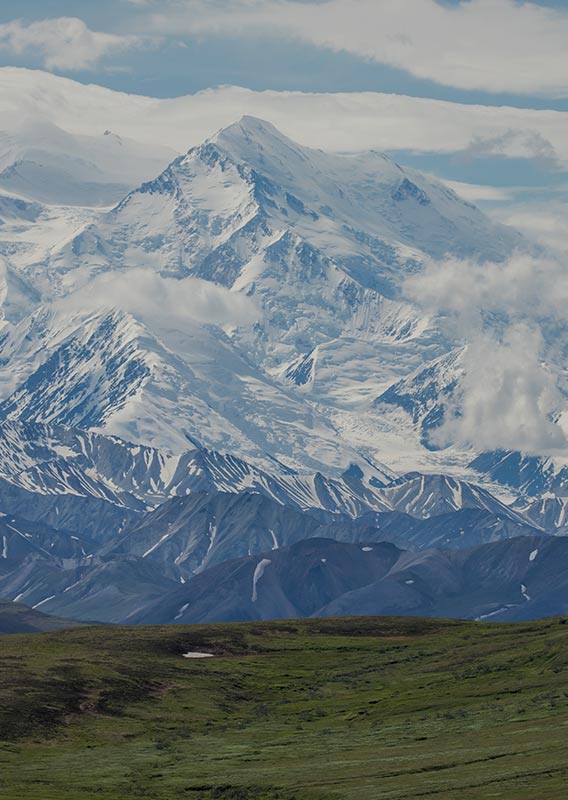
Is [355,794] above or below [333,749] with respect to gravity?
above

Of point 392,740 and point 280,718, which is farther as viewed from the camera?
point 280,718

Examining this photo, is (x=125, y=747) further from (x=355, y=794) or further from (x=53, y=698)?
(x=355, y=794)

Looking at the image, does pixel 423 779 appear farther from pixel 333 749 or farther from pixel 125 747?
pixel 125 747

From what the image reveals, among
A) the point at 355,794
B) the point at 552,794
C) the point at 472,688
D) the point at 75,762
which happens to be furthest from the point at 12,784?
the point at 472,688

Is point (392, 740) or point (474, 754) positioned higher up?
point (474, 754)

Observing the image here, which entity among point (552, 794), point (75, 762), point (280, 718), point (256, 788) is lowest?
point (280, 718)

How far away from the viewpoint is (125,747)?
176250 mm

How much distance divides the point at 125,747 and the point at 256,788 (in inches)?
1528

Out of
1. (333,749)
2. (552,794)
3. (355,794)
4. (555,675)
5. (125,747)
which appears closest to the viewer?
(552,794)

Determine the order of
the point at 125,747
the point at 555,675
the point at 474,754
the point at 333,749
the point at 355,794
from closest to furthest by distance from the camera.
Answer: the point at 355,794
the point at 474,754
the point at 333,749
the point at 125,747
the point at 555,675

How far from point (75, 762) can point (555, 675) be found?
55.6m

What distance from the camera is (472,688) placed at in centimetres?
19550

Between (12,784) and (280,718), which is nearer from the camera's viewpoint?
(12,784)

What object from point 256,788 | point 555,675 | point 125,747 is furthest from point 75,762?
point 555,675
